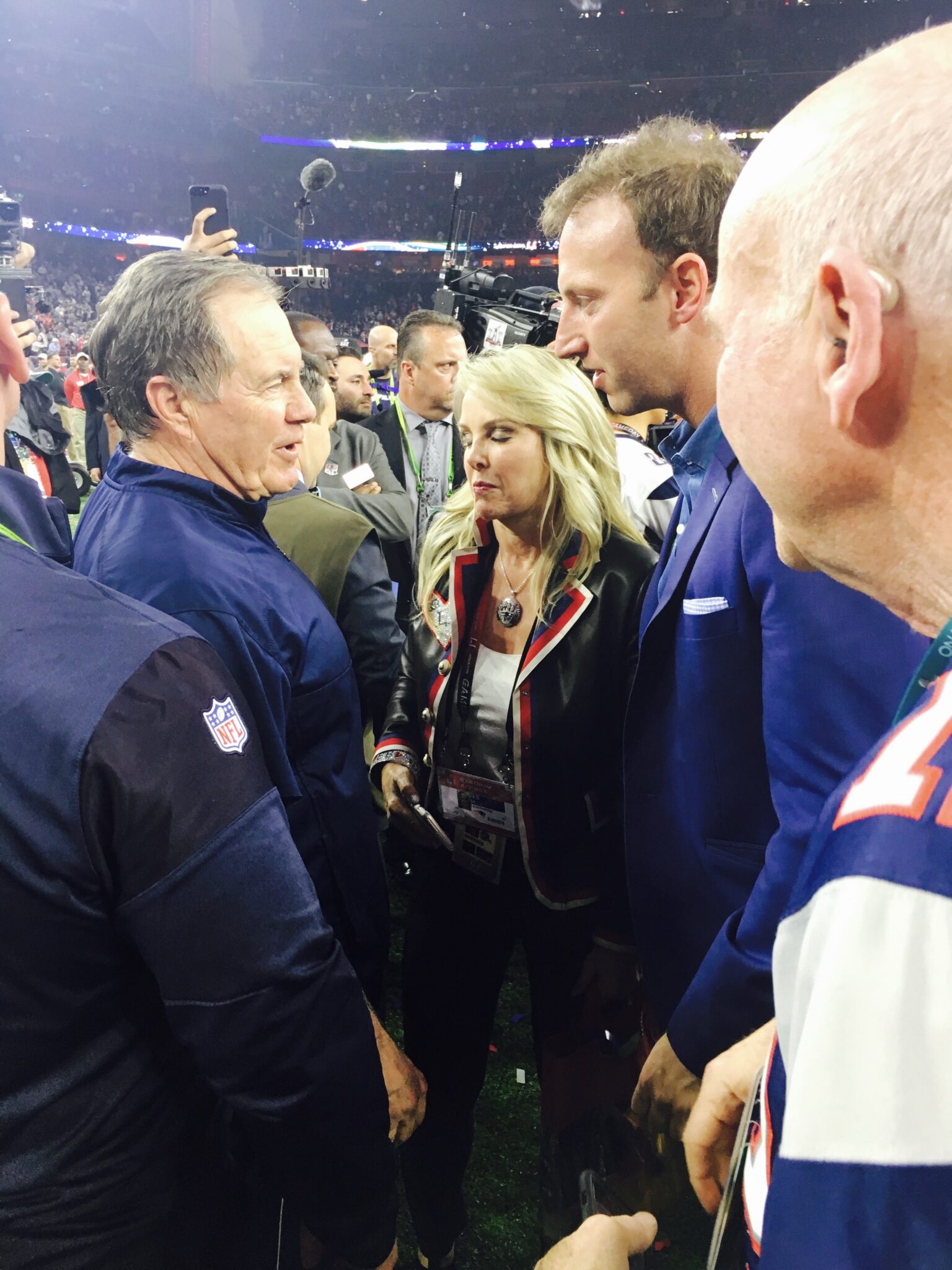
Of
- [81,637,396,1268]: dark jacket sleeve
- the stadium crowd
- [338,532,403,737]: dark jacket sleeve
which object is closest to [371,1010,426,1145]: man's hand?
the stadium crowd

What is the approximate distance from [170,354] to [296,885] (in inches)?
38.8

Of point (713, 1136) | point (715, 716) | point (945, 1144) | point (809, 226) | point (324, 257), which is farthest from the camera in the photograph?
point (324, 257)

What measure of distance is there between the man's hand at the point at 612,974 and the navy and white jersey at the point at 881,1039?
1411 mm

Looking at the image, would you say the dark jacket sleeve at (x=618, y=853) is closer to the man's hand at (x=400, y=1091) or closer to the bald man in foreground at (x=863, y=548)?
the man's hand at (x=400, y=1091)

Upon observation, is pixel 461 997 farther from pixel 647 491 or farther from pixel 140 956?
pixel 647 491

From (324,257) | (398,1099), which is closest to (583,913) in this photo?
(398,1099)

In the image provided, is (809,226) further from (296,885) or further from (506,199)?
(506,199)

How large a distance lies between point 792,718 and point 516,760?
846mm

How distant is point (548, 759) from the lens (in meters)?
1.79

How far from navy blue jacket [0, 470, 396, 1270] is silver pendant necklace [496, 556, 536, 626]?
1.00m

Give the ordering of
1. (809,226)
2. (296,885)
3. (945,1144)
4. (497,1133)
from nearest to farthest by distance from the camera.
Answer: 1. (945,1144)
2. (809,226)
3. (296,885)
4. (497,1133)

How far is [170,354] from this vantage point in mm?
1415

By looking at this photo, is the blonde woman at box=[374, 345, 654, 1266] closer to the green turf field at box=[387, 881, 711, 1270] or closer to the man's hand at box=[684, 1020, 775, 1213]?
the green turf field at box=[387, 881, 711, 1270]

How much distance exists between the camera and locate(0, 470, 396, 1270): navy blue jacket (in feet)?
2.73
